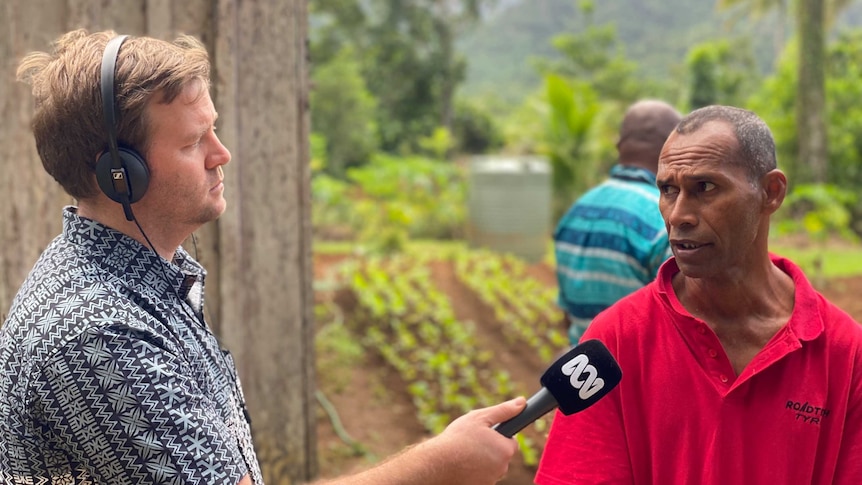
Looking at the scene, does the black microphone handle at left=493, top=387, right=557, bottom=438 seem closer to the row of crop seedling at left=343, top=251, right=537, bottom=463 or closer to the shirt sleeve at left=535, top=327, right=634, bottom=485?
the shirt sleeve at left=535, top=327, right=634, bottom=485

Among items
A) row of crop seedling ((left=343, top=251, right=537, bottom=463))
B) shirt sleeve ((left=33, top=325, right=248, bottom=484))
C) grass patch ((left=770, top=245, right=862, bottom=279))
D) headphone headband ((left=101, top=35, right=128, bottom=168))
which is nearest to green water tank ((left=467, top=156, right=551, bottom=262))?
grass patch ((left=770, top=245, right=862, bottom=279))

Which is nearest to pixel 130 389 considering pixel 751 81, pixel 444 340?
pixel 444 340

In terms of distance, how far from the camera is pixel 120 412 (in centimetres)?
165

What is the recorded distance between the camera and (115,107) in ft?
5.94

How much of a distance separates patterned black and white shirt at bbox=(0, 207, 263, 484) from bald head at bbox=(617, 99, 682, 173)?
2485 millimetres

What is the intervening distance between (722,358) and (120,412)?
1332 millimetres

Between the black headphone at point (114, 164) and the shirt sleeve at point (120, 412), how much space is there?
0.29m

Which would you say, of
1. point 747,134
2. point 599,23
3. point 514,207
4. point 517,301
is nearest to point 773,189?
point 747,134

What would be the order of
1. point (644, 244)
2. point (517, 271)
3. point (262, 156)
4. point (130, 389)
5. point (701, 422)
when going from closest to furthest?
point (130, 389) < point (701, 422) < point (644, 244) < point (262, 156) < point (517, 271)

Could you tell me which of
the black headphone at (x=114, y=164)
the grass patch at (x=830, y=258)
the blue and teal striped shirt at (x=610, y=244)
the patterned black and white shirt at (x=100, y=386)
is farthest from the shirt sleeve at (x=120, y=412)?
the grass patch at (x=830, y=258)

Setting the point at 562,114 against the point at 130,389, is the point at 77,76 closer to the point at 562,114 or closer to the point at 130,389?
the point at 130,389

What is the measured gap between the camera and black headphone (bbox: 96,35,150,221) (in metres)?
1.80

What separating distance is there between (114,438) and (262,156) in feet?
9.73

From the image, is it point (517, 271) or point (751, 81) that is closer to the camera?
point (517, 271)
